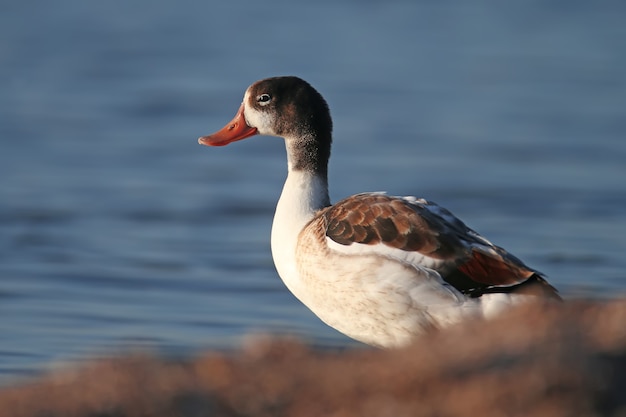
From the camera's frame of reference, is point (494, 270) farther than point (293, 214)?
No

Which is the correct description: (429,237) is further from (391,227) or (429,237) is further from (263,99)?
(263,99)

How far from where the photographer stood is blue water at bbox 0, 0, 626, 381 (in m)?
10.1

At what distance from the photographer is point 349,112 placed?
18.2m

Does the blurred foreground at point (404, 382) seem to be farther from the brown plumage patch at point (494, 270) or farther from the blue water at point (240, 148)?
the brown plumage patch at point (494, 270)

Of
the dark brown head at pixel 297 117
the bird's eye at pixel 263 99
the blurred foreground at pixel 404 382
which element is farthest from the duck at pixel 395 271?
the blurred foreground at pixel 404 382

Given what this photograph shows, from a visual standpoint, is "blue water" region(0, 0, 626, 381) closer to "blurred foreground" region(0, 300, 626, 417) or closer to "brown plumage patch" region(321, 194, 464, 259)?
"blurred foreground" region(0, 300, 626, 417)

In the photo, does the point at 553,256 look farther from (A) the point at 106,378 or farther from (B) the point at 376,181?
(A) the point at 106,378

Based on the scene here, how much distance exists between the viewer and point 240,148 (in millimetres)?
16500

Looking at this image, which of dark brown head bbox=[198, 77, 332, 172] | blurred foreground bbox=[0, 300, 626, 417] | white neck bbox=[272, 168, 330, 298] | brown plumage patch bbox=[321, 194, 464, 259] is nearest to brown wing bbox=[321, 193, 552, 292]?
brown plumage patch bbox=[321, 194, 464, 259]

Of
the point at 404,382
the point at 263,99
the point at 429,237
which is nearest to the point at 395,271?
the point at 429,237

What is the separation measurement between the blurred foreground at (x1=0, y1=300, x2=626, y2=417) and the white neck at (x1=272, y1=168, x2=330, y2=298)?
2719mm

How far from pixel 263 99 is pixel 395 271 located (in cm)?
200

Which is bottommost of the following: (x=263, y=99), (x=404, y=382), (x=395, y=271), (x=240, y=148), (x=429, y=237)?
(x=404, y=382)

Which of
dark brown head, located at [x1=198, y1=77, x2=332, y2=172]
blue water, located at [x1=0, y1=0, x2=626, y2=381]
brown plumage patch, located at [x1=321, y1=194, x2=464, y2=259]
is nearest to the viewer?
brown plumage patch, located at [x1=321, y1=194, x2=464, y2=259]
